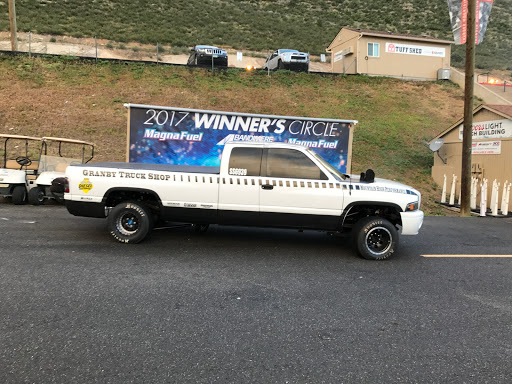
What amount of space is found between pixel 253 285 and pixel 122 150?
14966mm

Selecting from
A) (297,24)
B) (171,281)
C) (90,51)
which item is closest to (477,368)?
(171,281)

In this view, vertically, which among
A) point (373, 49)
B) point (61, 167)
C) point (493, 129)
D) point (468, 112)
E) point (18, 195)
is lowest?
point (18, 195)

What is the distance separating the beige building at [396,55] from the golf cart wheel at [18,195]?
24674 mm

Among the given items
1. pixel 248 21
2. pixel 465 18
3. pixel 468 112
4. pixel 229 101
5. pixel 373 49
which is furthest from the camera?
pixel 248 21

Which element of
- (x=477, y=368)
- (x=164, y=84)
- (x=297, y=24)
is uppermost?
(x=297, y=24)

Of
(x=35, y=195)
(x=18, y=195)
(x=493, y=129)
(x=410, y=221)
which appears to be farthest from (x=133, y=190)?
(x=493, y=129)

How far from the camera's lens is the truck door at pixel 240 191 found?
6.34 meters

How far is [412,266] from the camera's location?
6094mm

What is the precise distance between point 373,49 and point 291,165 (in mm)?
25705

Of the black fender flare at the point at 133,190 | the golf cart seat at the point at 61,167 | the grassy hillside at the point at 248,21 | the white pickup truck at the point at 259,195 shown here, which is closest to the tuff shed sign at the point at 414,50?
the grassy hillside at the point at 248,21

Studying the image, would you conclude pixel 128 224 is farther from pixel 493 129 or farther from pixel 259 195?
pixel 493 129

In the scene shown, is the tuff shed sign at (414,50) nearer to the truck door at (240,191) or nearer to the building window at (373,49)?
the building window at (373,49)

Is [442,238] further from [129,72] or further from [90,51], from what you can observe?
[90,51]

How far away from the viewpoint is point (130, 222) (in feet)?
21.7
